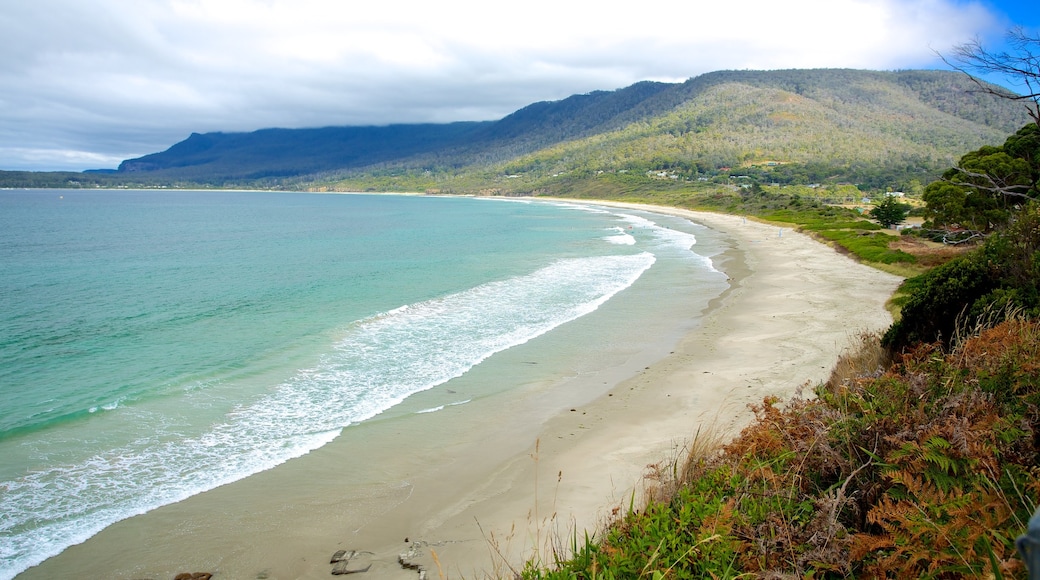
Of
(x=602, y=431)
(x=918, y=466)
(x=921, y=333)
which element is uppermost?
(x=918, y=466)

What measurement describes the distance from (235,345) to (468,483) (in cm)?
1090

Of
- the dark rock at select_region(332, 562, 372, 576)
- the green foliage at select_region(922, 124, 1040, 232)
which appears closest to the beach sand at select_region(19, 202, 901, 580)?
the dark rock at select_region(332, 562, 372, 576)

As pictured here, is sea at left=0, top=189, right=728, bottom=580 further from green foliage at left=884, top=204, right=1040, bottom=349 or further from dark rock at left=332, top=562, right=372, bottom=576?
green foliage at left=884, top=204, right=1040, bottom=349

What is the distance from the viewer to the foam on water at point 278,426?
8.13m

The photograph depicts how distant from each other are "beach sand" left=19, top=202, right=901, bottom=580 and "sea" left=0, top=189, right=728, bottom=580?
2.18ft

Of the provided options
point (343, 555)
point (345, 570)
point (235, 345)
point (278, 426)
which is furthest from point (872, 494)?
point (235, 345)

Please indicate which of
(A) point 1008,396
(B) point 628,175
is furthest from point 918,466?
(B) point 628,175

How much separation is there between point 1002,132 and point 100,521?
227 metres

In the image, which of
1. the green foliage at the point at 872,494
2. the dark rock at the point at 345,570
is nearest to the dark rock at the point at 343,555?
the dark rock at the point at 345,570

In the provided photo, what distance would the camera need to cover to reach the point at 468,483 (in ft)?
29.8

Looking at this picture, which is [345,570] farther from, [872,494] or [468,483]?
[872,494]

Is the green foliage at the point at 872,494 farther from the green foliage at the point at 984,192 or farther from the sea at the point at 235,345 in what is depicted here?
the green foliage at the point at 984,192

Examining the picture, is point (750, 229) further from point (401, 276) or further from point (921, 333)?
point (921, 333)

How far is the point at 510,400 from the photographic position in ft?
41.3
